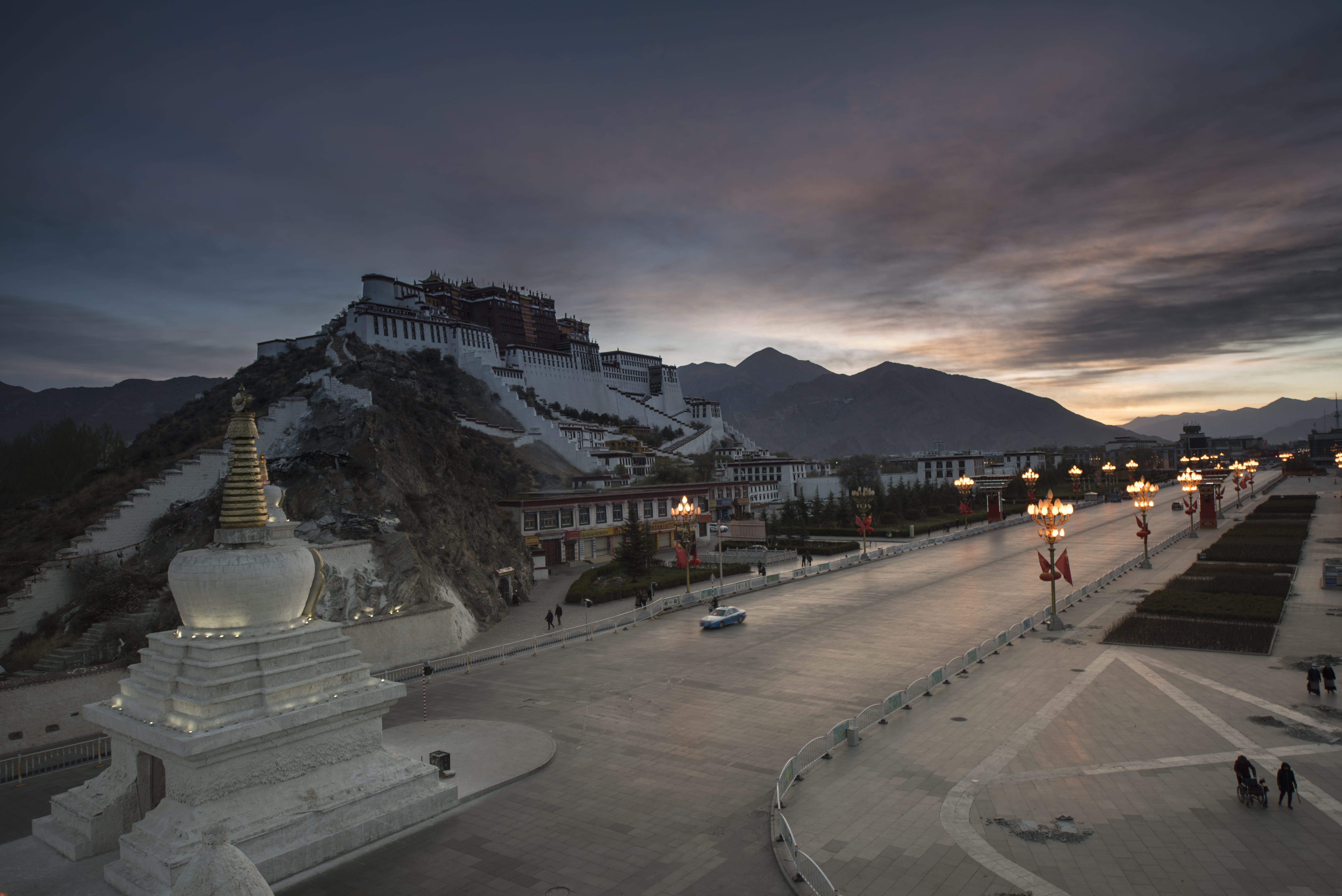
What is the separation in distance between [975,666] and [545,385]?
301 feet

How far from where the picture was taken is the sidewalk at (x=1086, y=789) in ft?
35.8

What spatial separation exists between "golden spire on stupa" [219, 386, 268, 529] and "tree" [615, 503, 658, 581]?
2760cm

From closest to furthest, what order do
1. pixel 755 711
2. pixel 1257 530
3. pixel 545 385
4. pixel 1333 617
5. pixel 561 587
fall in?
pixel 755 711
pixel 1333 617
pixel 561 587
pixel 1257 530
pixel 545 385

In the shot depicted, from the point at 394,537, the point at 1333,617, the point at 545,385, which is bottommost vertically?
the point at 1333,617

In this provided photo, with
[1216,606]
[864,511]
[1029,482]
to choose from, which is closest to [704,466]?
[864,511]

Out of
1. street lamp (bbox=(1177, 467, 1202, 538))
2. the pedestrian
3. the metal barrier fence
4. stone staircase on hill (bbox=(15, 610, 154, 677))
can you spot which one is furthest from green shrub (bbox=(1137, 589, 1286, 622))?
stone staircase on hill (bbox=(15, 610, 154, 677))

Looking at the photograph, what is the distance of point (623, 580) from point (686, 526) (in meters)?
5.85

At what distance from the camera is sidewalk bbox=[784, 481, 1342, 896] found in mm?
10922

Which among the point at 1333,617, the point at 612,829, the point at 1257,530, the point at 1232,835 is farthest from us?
the point at 1257,530

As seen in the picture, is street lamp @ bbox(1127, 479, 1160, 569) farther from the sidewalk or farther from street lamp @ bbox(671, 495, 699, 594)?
street lamp @ bbox(671, 495, 699, 594)

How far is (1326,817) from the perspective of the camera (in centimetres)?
1223

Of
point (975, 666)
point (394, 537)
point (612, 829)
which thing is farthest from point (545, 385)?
point (612, 829)

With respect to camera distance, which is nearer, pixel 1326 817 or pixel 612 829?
pixel 1326 817

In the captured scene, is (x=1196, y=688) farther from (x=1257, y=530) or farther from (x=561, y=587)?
(x=1257, y=530)
